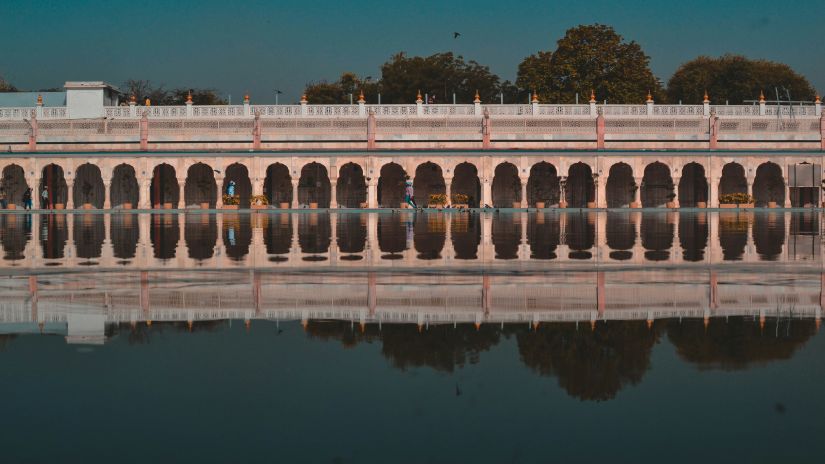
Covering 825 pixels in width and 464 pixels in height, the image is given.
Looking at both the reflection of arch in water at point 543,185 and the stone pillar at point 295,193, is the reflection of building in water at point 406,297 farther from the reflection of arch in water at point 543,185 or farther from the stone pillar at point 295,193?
the reflection of arch in water at point 543,185

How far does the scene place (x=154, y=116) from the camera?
6034cm

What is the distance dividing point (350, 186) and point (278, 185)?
4.47 metres

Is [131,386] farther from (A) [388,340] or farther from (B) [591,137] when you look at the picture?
(B) [591,137]

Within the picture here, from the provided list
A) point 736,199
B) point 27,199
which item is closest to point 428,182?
point 736,199

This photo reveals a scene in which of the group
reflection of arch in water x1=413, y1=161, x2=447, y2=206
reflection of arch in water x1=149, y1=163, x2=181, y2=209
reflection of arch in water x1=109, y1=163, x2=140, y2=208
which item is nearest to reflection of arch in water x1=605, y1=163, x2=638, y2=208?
reflection of arch in water x1=413, y1=161, x2=447, y2=206

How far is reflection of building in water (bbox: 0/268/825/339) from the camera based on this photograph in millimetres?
9953

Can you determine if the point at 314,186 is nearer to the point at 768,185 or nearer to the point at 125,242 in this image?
the point at 768,185

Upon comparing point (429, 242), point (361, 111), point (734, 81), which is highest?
point (734, 81)

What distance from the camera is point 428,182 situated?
2467 inches

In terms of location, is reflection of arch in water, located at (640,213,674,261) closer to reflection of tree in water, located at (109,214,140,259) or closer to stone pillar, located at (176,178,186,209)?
reflection of tree in water, located at (109,214,140,259)

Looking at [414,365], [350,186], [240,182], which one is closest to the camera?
[414,365]

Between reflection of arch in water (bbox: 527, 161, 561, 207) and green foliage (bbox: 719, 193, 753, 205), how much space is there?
32.6ft

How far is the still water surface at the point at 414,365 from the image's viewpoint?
5.39 m

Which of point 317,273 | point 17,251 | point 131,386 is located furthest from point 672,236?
point 131,386
